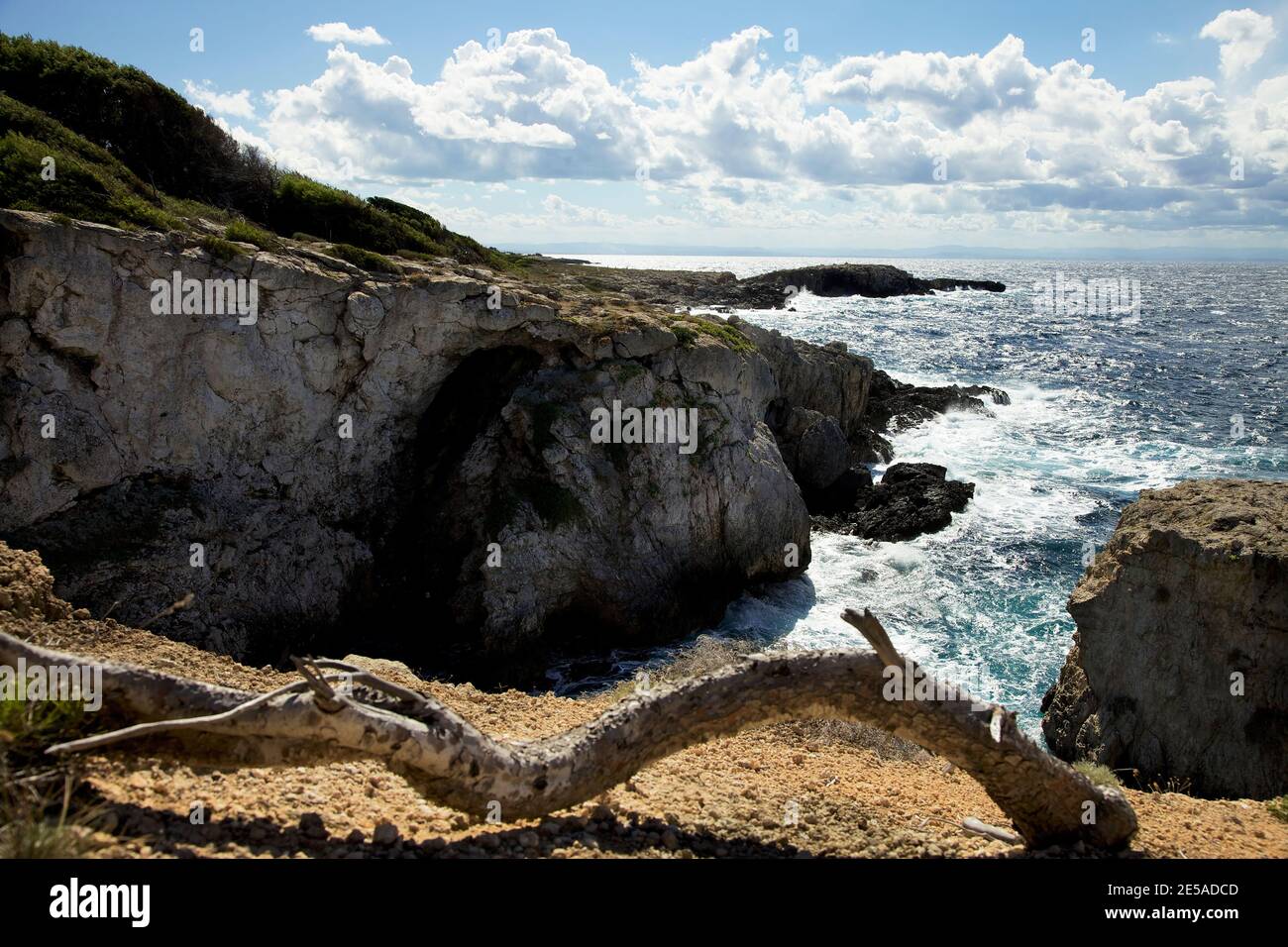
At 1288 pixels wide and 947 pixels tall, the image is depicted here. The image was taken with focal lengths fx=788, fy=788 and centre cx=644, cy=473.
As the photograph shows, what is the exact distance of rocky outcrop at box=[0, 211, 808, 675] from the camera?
14.3m

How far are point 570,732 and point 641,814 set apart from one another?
3.25 ft

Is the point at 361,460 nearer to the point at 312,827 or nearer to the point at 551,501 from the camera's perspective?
the point at 551,501

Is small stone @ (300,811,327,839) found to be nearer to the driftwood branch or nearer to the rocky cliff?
the driftwood branch

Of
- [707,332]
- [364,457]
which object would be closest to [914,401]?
[707,332]

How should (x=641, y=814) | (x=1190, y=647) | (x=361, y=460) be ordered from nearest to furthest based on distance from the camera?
(x=641, y=814) → (x=1190, y=647) → (x=361, y=460)

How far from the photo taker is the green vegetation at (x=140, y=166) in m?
15.6

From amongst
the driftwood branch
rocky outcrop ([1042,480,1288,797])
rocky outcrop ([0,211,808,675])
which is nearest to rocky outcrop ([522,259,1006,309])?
rocky outcrop ([0,211,808,675])

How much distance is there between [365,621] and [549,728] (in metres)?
7.98

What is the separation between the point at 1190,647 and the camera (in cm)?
Answer: 1210

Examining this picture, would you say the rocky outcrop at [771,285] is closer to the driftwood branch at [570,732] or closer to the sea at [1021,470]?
the sea at [1021,470]

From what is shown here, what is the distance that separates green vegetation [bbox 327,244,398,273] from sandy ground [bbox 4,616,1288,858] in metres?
10.9

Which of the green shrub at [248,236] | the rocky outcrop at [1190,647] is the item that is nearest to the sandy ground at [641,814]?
the rocky outcrop at [1190,647]

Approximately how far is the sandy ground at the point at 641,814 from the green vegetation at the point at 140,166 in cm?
982
